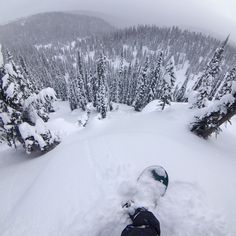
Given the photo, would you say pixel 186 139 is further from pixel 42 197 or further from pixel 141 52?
pixel 141 52

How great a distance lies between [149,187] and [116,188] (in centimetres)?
117

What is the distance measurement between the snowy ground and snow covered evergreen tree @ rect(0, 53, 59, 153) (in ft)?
6.97

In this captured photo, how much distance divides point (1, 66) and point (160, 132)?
906 cm

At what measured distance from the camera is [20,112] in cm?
1078

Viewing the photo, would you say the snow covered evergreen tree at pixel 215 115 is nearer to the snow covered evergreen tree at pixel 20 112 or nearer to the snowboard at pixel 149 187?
the snowboard at pixel 149 187

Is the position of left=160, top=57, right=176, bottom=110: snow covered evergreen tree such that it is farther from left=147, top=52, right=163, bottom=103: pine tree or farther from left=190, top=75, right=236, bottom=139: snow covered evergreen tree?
left=190, top=75, right=236, bottom=139: snow covered evergreen tree

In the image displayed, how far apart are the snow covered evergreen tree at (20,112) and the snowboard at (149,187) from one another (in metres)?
6.88

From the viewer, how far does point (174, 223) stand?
545 centimetres

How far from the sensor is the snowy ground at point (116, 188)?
5520 millimetres

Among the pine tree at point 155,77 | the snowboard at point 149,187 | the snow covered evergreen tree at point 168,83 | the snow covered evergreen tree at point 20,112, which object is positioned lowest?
the pine tree at point 155,77

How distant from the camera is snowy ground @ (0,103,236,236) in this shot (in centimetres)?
552

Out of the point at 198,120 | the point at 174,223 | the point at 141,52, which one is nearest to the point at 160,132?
the point at 198,120

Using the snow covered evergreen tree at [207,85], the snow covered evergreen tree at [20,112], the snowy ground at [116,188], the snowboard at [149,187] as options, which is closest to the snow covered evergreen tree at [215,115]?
the snowy ground at [116,188]

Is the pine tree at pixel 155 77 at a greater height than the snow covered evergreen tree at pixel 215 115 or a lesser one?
lesser
